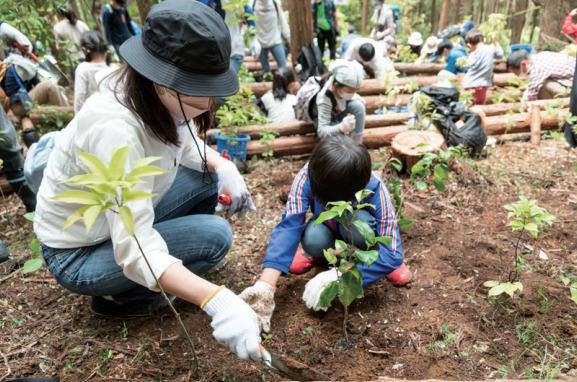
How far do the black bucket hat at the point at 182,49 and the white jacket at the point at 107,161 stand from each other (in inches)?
8.3

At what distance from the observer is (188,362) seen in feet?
5.13

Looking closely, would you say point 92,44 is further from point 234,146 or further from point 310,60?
point 310,60

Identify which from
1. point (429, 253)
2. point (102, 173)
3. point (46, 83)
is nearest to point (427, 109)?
point (429, 253)

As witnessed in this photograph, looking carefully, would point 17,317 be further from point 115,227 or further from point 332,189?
point 332,189

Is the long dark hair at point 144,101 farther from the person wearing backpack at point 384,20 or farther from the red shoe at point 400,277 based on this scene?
the person wearing backpack at point 384,20

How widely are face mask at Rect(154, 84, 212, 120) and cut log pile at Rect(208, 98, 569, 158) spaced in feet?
8.20

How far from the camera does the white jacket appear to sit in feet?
4.04

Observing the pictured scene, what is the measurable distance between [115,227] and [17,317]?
108 centimetres

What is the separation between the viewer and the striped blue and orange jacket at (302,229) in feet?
5.80

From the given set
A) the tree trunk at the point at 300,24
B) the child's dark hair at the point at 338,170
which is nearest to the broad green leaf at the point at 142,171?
the child's dark hair at the point at 338,170

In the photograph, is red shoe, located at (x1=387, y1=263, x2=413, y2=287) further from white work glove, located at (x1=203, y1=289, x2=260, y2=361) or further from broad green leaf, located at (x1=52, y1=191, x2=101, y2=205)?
broad green leaf, located at (x1=52, y1=191, x2=101, y2=205)

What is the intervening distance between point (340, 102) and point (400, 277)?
2.33 metres

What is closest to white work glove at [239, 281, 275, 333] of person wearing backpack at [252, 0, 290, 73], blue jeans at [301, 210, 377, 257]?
blue jeans at [301, 210, 377, 257]

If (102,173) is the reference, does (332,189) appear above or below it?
below
